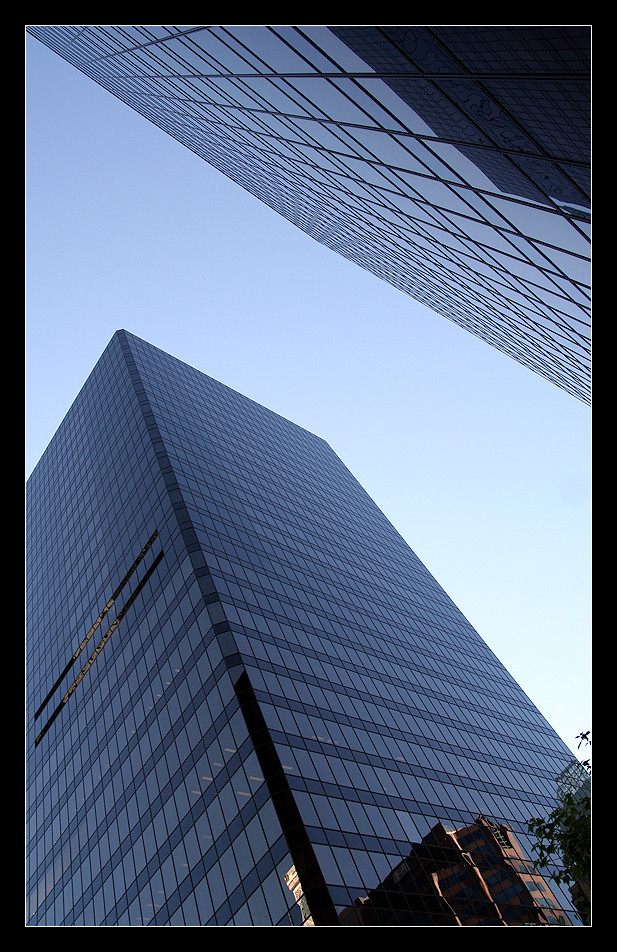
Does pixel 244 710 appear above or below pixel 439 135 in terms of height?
below

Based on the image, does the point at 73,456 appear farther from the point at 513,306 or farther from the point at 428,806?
the point at 513,306

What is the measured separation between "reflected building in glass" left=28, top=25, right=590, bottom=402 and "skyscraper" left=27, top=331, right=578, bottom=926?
91.3 feet

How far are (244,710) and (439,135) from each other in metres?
35.4

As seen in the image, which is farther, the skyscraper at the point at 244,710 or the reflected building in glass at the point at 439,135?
the skyscraper at the point at 244,710

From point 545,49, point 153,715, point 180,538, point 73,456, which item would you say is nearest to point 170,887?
point 153,715

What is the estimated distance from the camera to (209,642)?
4825 centimetres

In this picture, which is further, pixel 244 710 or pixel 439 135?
pixel 244 710

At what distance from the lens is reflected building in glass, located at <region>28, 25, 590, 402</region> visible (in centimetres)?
1062

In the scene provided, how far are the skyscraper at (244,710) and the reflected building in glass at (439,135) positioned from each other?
91.3ft

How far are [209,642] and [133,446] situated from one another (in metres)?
35.5

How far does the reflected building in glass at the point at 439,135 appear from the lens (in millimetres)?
10625

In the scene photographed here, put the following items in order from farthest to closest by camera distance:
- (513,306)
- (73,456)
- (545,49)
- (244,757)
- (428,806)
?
(73,456) → (428,806) → (244,757) → (513,306) → (545,49)

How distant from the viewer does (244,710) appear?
137 feet

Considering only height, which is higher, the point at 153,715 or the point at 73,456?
the point at 73,456
